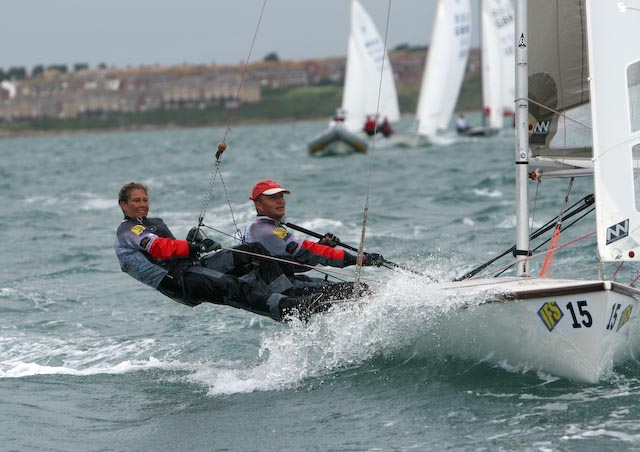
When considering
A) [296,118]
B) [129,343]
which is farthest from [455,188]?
[296,118]

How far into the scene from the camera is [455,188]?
1788cm

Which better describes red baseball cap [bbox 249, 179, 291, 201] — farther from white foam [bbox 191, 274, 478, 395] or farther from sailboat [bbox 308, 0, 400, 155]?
sailboat [bbox 308, 0, 400, 155]

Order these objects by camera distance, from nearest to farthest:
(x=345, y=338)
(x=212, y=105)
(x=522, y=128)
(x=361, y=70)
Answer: (x=522, y=128) < (x=345, y=338) < (x=361, y=70) < (x=212, y=105)

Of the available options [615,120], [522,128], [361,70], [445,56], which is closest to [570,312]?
[615,120]

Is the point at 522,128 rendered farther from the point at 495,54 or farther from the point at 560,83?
the point at 495,54

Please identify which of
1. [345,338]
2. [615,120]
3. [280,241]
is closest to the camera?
[615,120]

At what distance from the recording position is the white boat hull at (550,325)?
502cm

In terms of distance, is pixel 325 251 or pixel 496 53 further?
pixel 496 53

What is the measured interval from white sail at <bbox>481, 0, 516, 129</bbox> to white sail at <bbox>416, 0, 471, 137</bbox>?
466 centimetres

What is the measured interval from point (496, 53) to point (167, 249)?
1274 inches

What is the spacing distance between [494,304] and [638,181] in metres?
0.92

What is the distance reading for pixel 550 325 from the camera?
203 inches

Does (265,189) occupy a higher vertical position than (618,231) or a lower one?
higher

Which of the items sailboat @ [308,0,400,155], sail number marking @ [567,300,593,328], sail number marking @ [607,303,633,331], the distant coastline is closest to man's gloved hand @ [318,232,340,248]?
sail number marking @ [567,300,593,328]
